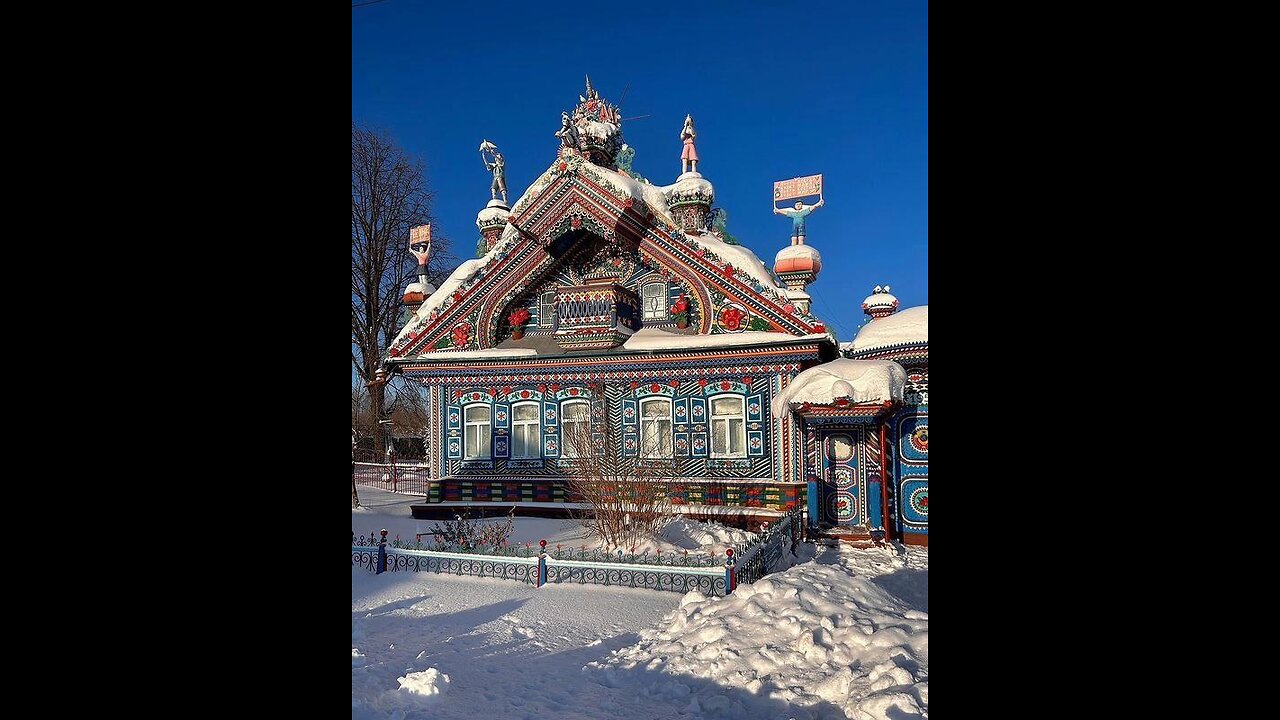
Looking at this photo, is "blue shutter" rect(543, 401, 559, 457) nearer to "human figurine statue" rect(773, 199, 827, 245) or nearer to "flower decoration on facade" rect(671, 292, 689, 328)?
"flower decoration on facade" rect(671, 292, 689, 328)

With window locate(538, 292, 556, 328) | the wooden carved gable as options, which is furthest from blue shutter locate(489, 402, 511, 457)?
window locate(538, 292, 556, 328)

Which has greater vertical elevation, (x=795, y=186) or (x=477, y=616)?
(x=795, y=186)

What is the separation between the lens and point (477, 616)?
279 inches

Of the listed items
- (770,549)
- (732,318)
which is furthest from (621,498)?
(732,318)

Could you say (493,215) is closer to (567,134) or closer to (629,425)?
(567,134)

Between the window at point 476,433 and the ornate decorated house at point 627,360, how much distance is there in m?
0.04

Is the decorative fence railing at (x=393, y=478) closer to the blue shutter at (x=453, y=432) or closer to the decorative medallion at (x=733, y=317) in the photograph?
the blue shutter at (x=453, y=432)

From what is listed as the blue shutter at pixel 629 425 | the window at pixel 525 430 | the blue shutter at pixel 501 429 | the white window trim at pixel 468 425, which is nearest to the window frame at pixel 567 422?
the window at pixel 525 430

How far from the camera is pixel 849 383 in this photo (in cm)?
1059

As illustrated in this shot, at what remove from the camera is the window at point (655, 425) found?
13.6 m
